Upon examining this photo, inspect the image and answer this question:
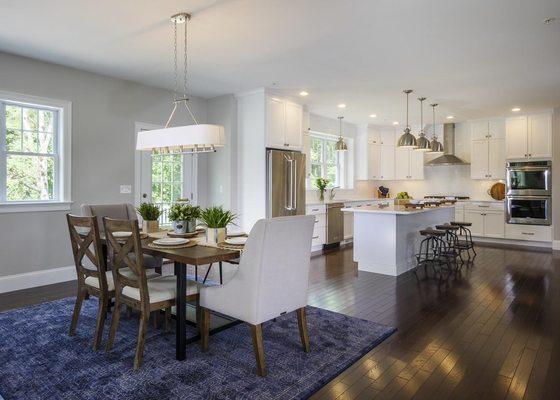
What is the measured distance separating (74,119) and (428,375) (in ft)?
15.3

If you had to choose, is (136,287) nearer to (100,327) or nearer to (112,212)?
(100,327)

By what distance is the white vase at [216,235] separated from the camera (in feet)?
9.25

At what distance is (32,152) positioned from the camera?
14.5 feet

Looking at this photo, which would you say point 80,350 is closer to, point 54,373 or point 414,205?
point 54,373

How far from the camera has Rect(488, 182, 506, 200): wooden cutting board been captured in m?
7.95

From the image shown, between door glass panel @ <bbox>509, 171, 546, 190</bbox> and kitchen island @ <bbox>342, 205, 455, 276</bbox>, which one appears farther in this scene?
door glass panel @ <bbox>509, 171, 546, 190</bbox>

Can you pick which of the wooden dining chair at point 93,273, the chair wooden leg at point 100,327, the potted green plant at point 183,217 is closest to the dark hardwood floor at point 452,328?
the wooden dining chair at point 93,273

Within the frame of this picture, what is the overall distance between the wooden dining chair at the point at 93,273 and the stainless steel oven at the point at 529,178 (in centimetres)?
744

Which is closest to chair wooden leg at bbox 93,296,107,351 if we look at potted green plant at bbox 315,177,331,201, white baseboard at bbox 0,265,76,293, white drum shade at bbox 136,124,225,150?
white drum shade at bbox 136,124,225,150

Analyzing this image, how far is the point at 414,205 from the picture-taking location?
5.49 metres

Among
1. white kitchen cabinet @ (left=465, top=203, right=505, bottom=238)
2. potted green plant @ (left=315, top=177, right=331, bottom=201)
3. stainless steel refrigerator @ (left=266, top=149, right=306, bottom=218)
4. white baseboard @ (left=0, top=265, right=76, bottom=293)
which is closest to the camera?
white baseboard @ (left=0, top=265, right=76, bottom=293)

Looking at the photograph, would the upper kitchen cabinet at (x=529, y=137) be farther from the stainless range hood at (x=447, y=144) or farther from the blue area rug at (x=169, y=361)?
the blue area rug at (x=169, y=361)

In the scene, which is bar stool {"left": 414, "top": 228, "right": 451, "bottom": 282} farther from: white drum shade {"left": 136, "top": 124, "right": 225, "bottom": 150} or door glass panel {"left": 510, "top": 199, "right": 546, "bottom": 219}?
white drum shade {"left": 136, "top": 124, "right": 225, "bottom": 150}

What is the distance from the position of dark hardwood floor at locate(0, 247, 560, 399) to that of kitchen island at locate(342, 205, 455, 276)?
0.22 m
